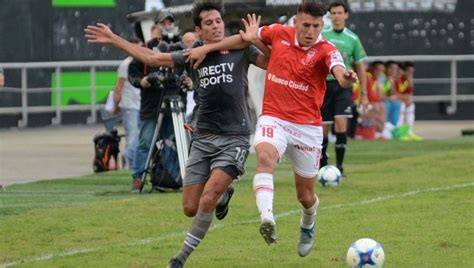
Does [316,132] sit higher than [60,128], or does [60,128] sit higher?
[316,132]

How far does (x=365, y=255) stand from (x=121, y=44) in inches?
93.0

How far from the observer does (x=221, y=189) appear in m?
10.6

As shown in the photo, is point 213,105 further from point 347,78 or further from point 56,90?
point 56,90

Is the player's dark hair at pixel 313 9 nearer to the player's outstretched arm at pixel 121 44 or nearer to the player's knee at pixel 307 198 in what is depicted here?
the player's outstretched arm at pixel 121 44

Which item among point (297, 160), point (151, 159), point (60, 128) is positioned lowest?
point (60, 128)

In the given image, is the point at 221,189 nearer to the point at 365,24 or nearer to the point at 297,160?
the point at 297,160

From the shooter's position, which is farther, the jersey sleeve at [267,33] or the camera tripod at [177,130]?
the camera tripod at [177,130]

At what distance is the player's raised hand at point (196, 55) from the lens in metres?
10.9

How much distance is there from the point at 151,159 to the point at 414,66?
17047 millimetres

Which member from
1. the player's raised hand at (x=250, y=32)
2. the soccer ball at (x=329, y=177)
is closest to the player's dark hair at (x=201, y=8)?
the player's raised hand at (x=250, y=32)

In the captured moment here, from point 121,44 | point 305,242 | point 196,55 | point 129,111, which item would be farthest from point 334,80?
point 121,44

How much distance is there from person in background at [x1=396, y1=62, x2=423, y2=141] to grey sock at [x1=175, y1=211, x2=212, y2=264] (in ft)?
58.4

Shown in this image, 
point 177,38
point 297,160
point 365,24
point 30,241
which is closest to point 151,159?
point 177,38

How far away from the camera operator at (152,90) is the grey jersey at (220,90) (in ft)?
18.1
